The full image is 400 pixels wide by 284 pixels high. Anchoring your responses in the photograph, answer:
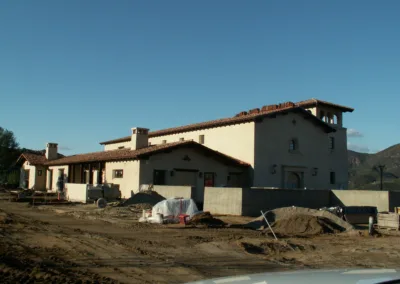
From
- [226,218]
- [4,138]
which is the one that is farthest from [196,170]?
[4,138]

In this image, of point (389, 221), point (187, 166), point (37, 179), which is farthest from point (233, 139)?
point (37, 179)

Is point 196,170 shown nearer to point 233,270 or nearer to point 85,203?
point 85,203

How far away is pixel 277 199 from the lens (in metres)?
25.0

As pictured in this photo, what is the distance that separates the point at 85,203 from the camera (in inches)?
1204

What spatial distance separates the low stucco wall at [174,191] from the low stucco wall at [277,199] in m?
3.37

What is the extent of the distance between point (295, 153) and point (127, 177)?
14.4 m

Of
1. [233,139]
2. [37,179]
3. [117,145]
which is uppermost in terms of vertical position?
[117,145]

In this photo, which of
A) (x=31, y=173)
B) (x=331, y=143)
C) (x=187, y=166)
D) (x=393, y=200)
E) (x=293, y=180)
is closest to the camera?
(x=393, y=200)

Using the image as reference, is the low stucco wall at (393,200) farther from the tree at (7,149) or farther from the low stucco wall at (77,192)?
the tree at (7,149)

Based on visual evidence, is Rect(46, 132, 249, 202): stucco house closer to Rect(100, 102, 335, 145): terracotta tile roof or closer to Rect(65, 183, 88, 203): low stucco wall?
Rect(65, 183, 88, 203): low stucco wall

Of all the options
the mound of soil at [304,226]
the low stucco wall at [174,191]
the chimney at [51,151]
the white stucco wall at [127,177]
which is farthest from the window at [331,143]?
the chimney at [51,151]

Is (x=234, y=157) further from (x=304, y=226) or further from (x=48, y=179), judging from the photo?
(x=48, y=179)

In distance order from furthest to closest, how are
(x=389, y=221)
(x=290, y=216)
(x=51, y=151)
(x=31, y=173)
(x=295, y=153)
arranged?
(x=31, y=173) → (x=51, y=151) → (x=295, y=153) → (x=389, y=221) → (x=290, y=216)

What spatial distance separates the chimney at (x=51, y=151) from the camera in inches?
1928
